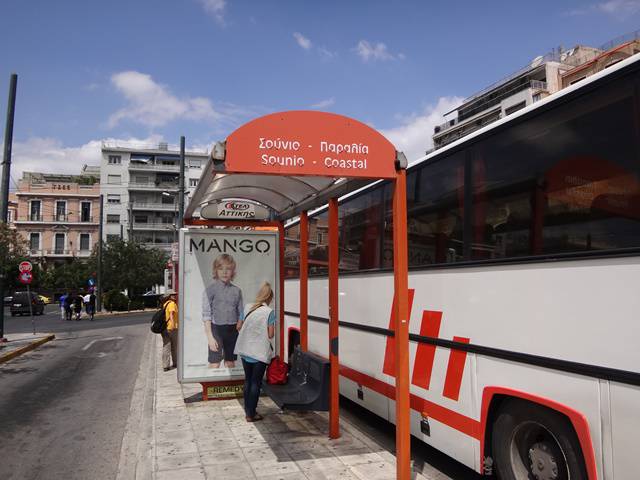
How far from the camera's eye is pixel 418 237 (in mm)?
5805

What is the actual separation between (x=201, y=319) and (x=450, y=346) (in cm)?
450

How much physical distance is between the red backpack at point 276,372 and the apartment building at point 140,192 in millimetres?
75165

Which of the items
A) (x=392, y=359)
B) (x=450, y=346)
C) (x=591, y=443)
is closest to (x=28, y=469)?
(x=392, y=359)

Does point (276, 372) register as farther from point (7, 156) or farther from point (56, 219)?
point (56, 219)

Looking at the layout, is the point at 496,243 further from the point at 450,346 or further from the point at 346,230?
the point at 346,230

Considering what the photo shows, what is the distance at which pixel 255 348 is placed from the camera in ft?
22.8

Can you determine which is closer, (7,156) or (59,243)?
(7,156)

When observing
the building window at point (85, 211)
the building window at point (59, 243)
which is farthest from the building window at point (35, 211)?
the building window at point (85, 211)

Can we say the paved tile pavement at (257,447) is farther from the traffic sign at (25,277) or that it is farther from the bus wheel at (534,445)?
the traffic sign at (25,277)

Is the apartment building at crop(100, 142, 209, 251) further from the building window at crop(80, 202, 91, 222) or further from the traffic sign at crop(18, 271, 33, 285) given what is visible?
the traffic sign at crop(18, 271, 33, 285)

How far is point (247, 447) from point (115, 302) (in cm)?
3825

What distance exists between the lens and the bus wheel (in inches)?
142

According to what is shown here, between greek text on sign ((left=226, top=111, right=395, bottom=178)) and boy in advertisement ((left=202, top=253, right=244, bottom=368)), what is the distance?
13.1ft

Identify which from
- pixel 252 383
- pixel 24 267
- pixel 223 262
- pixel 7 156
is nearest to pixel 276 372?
pixel 252 383
